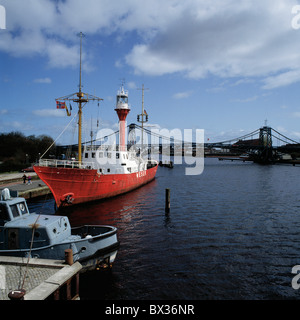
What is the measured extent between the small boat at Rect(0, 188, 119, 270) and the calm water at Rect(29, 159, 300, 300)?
1225mm

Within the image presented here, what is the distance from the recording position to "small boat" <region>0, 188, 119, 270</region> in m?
10.5

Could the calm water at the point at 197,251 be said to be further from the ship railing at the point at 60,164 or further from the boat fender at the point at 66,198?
the ship railing at the point at 60,164

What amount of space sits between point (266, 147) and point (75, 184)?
400 feet

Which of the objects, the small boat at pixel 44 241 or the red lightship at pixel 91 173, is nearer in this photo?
the small boat at pixel 44 241

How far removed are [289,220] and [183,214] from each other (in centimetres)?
856

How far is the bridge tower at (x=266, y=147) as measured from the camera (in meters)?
122

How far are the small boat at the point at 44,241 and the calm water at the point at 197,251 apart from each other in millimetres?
1225

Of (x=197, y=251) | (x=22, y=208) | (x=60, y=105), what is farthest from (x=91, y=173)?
(x=197, y=251)

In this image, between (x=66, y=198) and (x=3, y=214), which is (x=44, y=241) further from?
(x=66, y=198)

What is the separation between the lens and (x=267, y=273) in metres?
11.9

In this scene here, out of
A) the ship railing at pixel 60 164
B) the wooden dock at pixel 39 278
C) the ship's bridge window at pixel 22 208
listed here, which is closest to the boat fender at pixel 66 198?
the ship railing at pixel 60 164

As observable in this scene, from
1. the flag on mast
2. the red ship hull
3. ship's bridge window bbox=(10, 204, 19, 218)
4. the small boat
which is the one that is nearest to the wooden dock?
the small boat
